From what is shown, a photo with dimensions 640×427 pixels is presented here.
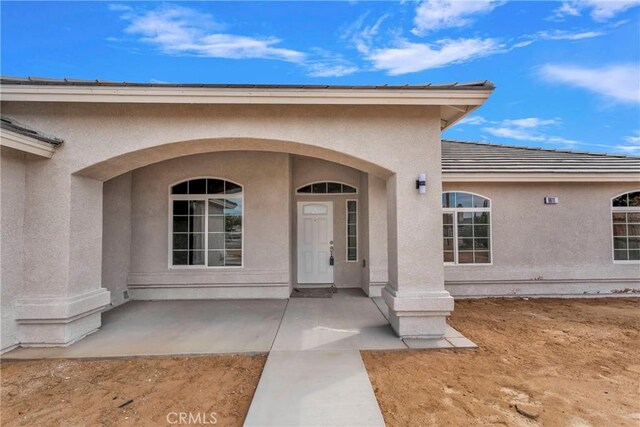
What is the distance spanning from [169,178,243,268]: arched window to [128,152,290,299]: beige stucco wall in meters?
0.18

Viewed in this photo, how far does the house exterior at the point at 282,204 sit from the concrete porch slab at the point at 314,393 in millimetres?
1567

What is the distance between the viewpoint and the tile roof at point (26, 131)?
4.26 meters

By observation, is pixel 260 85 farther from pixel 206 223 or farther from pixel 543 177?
pixel 543 177

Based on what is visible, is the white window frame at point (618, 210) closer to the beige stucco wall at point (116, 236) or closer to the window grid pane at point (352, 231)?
the window grid pane at point (352, 231)

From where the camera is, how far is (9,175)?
4551mm

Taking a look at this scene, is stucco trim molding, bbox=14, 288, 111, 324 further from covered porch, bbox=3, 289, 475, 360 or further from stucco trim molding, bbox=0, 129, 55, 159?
stucco trim molding, bbox=0, 129, 55, 159

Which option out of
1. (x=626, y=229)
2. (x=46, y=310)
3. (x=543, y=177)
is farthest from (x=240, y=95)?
(x=626, y=229)

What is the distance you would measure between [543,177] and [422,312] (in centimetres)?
590

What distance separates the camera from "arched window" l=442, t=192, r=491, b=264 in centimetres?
837

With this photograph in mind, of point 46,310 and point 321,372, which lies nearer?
Answer: point 321,372

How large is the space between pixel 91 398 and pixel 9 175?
3.58 m

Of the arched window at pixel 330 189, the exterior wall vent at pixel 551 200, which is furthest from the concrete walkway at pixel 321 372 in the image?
the exterior wall vent at pixel 551 200

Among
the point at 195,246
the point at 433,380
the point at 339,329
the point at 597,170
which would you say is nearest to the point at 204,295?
the point at 195,246

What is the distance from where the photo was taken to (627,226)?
27.7 ft
